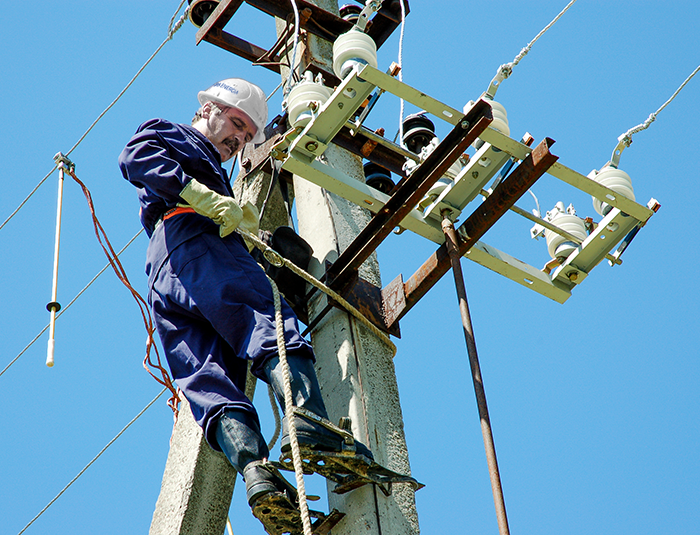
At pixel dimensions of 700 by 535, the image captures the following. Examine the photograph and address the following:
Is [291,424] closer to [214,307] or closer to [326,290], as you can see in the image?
[214,307]

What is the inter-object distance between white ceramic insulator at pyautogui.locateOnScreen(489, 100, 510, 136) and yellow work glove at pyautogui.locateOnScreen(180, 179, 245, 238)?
1.09m

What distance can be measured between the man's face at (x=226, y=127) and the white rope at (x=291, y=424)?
119 centimetres

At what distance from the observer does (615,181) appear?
424 cm

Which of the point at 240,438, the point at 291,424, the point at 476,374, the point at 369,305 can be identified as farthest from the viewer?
the point at 369,305

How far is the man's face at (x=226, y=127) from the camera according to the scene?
4.56 metres

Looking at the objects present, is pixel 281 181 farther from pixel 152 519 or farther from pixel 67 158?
pixel 152 519

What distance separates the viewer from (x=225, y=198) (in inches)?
151

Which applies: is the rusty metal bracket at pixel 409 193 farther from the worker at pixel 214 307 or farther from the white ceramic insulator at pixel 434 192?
the worker at pixel 214 307

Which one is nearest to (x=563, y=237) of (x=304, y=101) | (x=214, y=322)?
(x=304, y=101)

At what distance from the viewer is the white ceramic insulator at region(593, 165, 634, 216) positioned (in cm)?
422

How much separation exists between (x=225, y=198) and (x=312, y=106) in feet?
1.98

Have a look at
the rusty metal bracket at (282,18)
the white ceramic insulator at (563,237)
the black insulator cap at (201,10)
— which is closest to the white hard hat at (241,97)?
the rusty metal bracket at (282,18)

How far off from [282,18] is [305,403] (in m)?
2.97

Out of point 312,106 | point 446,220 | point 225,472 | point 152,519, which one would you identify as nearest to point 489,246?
point 446,220
